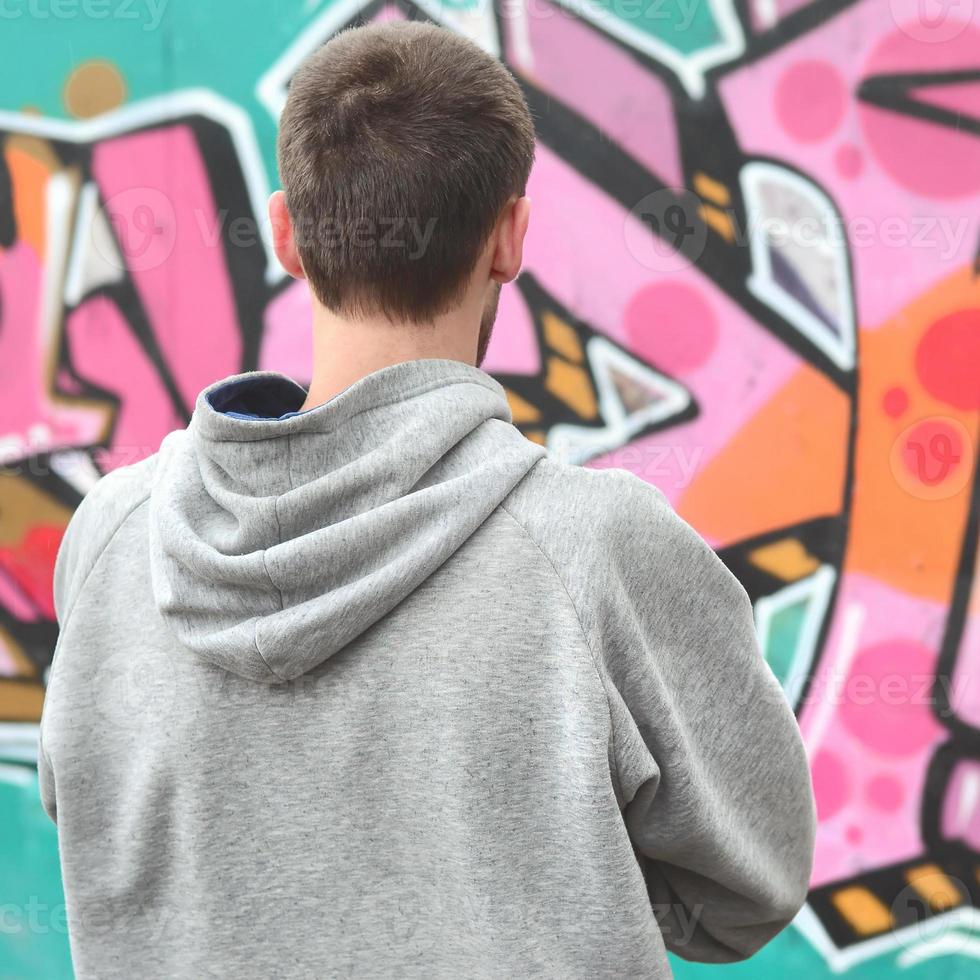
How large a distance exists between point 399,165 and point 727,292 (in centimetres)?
172

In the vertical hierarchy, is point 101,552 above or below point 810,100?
below

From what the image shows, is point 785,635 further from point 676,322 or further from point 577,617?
point 577,617

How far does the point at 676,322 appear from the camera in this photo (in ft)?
8.34

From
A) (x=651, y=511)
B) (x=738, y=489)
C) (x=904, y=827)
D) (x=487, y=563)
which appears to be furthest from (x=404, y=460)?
(x=904, y=827)

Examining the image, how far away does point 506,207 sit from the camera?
1.01m

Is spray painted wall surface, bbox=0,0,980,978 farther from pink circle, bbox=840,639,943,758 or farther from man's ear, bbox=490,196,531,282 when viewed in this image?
man's ear, bbox=490,196,531,282

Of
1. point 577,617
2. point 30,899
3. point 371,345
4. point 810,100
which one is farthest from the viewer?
Answer: point 30,899

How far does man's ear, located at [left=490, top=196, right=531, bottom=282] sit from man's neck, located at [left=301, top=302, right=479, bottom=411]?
6 cm

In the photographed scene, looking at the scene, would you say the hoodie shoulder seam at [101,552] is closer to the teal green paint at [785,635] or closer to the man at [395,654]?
the man at [395,654]

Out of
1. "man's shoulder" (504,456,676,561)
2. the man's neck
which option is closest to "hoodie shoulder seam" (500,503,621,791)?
"man's shoulder" (504,456,676,561)

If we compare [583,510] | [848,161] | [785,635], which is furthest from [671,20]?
[583,510]

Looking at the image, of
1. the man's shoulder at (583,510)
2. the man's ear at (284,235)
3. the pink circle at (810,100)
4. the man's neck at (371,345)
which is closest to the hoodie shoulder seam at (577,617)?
the man's shoulder at (583,510)

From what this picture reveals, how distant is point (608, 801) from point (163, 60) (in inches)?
91.6

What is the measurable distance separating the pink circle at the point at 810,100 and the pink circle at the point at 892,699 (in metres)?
1.26
